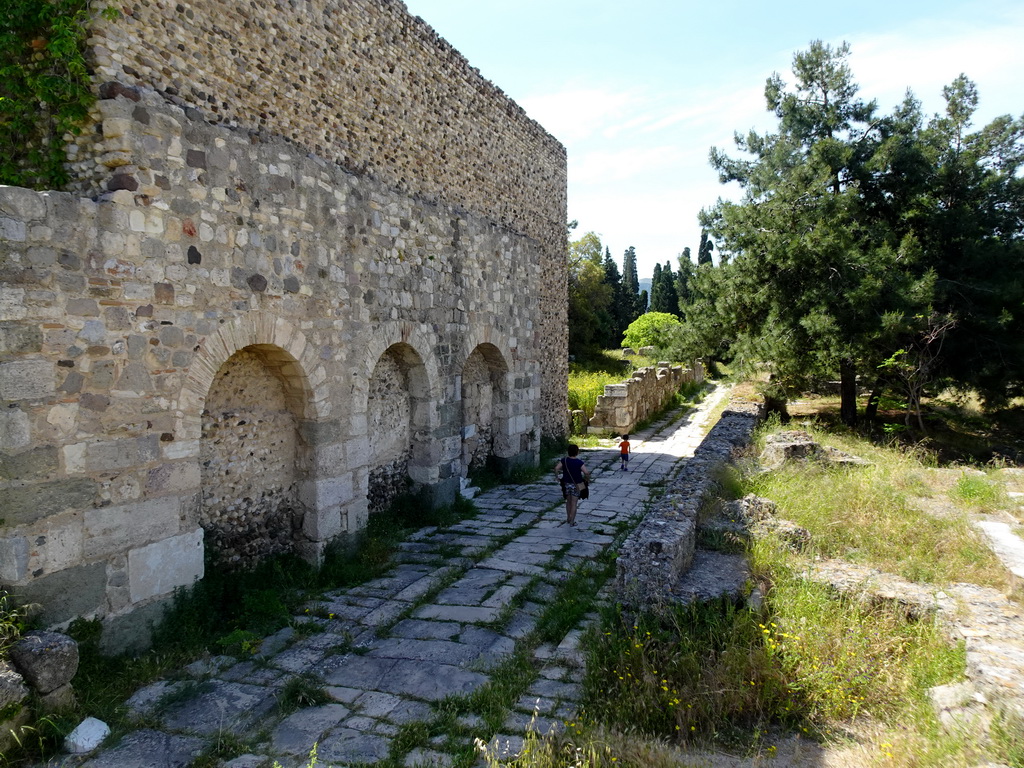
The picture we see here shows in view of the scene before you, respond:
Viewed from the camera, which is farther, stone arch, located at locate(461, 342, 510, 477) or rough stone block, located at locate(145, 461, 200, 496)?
stone arch, located at locate(461, 342, 510, 477)

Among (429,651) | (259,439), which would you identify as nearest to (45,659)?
(429,651)

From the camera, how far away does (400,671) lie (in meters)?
4.95

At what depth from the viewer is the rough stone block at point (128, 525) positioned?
4.64m

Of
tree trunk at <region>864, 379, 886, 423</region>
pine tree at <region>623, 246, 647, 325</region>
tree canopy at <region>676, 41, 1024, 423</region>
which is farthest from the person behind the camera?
pine tree at <region>623, 246, 647, 325</region>

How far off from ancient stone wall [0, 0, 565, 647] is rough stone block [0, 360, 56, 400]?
0.01 meters

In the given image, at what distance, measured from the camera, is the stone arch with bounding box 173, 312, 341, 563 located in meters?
5.84

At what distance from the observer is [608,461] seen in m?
13.6

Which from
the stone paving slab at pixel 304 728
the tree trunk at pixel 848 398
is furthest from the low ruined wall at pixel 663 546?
the tree trunk at pixel 848 398

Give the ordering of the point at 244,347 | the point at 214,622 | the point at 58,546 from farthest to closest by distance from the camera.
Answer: the point at 244,347 < the point at 214,622 < the point at 58,546

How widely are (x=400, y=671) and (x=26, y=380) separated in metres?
3.34

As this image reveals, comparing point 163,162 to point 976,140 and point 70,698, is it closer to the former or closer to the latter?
point 70,698

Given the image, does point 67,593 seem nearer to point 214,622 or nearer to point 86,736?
point 86,736

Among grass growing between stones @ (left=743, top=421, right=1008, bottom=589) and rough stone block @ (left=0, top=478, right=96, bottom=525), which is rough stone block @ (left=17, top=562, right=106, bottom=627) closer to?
rough stone block @ (left=0, top=478, right=96, bottom=525)

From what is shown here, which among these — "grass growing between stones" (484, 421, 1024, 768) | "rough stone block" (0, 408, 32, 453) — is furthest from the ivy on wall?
"grass growing between stones" (484, 421, 1024, 768)
